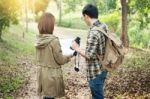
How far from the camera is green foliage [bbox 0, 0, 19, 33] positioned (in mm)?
25844

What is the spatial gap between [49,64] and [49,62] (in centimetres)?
4

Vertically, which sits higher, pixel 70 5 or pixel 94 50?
pixel 70 5

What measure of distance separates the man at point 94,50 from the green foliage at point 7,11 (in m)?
18.3

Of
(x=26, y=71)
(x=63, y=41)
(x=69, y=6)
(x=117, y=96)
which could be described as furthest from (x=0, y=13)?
(x=69, y=6)

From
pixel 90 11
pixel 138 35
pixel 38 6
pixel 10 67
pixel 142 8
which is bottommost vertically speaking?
pixel 10 67

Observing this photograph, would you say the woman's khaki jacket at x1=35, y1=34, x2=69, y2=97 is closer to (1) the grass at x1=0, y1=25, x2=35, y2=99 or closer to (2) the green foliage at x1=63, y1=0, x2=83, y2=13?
(1) the grass at x1=0, y1=25, x2=35, y2=99

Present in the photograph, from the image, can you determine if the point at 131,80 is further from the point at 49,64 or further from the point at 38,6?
the point at 38,6

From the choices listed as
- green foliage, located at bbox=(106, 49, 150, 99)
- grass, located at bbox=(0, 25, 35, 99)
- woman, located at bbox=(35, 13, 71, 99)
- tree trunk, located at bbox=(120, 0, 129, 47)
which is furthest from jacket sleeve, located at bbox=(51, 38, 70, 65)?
tree trunk, located at bbox=(120, 0, 129, 47)

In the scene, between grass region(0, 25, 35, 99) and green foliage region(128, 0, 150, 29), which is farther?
green foliage region(128, 0, 150, 29)

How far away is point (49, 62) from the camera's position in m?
8.21

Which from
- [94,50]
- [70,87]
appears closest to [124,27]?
[70,87]

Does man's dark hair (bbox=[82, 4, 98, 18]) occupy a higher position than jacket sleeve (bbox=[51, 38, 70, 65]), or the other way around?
man's dark hair (bbox=[82, 4, 98, 18])

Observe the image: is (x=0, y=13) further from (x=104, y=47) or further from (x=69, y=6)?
(x=69, y=6)

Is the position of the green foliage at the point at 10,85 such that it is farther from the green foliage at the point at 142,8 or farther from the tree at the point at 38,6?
the tree at the point at 38,6
